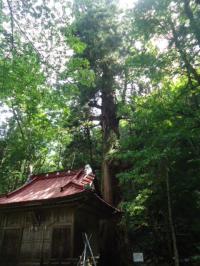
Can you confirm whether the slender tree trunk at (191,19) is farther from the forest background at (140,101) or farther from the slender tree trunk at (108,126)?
the slender tree trunk at (108,126)

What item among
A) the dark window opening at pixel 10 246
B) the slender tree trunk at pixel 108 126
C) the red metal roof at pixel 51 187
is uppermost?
the slender tree trunk at pixel 108 126

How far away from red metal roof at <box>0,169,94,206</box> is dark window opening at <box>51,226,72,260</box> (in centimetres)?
144

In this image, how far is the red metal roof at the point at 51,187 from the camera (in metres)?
11.8

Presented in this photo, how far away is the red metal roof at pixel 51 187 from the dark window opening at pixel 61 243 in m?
1.44

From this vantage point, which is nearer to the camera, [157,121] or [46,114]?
[157,121]

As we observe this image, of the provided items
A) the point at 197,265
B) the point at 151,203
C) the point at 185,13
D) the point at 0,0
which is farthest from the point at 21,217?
the point at 185,13

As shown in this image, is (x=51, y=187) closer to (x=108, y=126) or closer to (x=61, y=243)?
(x=61, y=243)

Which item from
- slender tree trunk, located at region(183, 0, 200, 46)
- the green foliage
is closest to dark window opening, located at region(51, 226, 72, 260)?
the green foliage

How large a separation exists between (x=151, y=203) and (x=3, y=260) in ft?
23.4

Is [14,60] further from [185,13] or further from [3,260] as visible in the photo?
[3,260]

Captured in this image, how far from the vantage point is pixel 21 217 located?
41.2 feet

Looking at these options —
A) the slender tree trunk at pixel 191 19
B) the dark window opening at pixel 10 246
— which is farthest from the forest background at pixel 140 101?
the dark window opening at pixel 10 246

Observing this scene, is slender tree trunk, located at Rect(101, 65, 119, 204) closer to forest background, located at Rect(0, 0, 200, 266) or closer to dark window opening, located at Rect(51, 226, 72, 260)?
forest background, located at Rect(0, 0, 200, 266)

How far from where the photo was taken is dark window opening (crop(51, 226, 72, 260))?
10883 millimetres
